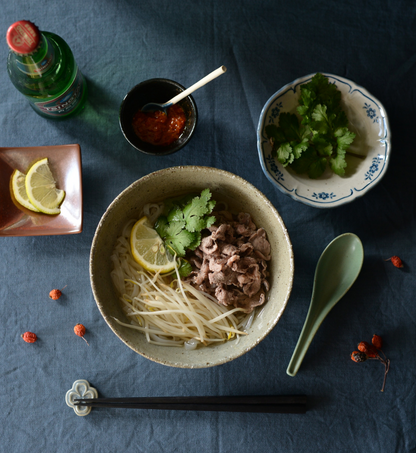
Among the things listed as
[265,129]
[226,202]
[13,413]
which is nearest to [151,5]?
[265,129]

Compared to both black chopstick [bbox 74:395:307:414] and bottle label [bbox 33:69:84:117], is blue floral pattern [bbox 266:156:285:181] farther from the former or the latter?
black chopstick [bbox 74:395:307:414]

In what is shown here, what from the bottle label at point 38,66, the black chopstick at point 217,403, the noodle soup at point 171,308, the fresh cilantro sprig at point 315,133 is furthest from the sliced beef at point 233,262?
the bottle label at point 38,66

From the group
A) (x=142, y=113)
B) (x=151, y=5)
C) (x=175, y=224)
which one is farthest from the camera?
(x=151, y=5)

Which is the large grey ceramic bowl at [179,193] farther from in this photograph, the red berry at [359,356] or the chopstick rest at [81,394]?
the red berry at [359,356]

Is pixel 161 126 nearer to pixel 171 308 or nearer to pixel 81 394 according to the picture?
pixel 171 308

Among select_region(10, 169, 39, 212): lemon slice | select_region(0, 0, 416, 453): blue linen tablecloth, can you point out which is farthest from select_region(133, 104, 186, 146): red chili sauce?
select_region(10, 169, 39, 212): lemon slice

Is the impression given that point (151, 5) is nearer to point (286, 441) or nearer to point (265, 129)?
point (265, 129)
